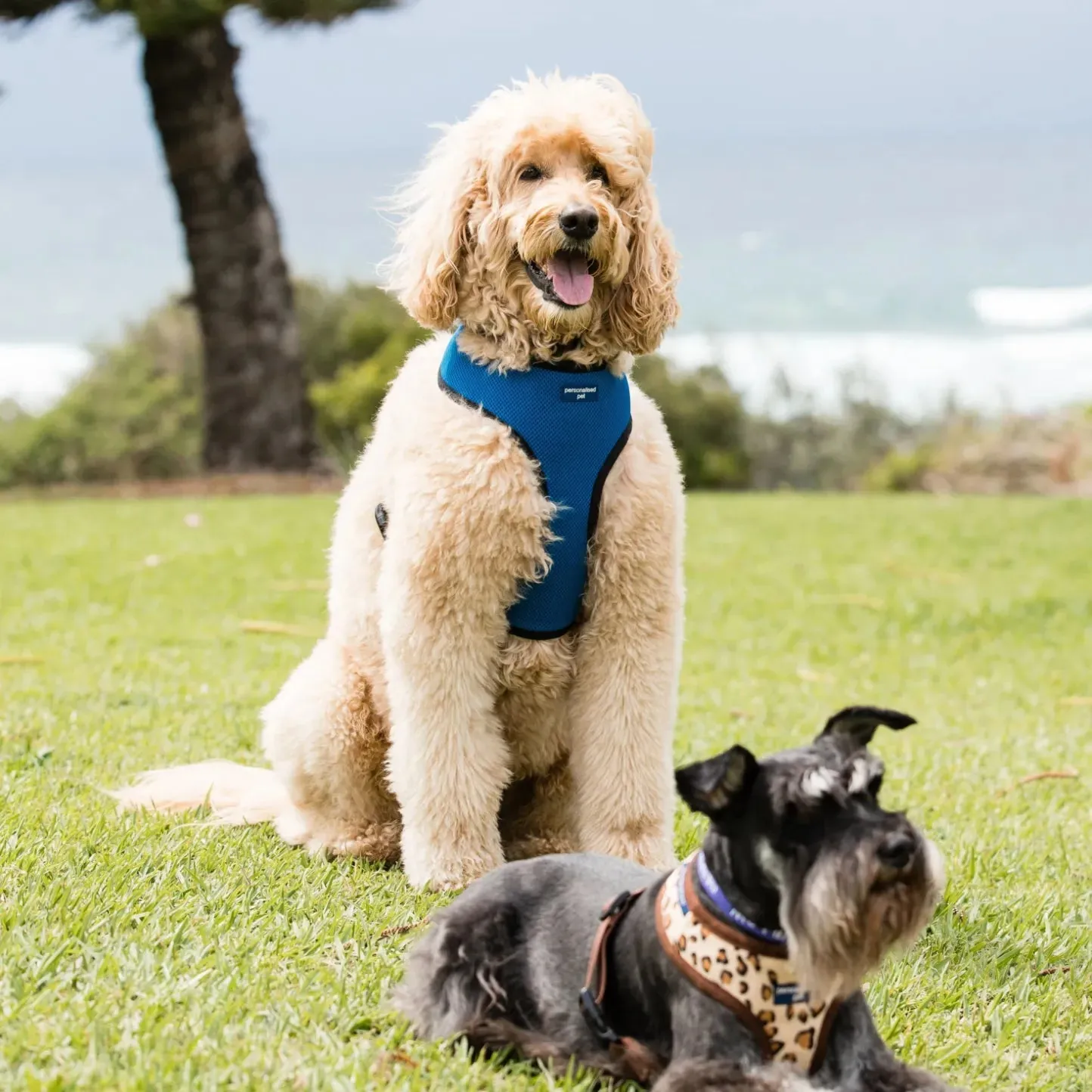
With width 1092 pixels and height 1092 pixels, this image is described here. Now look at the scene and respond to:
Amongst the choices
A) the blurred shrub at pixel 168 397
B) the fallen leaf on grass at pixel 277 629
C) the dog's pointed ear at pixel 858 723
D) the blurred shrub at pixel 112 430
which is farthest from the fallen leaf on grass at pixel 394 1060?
the blurred shrub at pixel 112 430

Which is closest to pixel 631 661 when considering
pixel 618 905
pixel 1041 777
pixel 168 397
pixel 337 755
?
pixel 337 755

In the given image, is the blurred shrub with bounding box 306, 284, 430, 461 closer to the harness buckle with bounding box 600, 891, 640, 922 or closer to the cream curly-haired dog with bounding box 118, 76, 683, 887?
the cream curly-haired dog with bounding box 118, 76, 683, 887

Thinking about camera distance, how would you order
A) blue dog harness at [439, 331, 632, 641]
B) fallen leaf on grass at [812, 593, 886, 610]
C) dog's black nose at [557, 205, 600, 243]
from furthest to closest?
fallen leaf on grass at [812, 593, 886, 610]
blue dog harness at [439, 331, 632, 641]
dog's black nose at [557, 205, 600, 243]

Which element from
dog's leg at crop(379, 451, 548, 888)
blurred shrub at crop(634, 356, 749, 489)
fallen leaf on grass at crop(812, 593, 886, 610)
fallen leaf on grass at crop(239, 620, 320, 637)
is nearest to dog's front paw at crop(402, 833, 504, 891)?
dog's leg at crop(379, 451, 548, 888)

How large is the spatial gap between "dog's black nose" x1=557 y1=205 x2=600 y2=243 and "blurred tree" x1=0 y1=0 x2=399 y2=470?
12.8 m

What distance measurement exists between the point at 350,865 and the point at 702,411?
19.4 meters

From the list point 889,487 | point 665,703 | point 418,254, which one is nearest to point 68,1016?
point 665,703

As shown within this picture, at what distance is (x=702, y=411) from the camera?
908 inches

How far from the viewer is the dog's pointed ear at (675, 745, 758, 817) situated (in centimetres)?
254

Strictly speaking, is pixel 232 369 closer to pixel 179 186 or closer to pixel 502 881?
pixel 179 186

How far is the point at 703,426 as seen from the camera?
23125 millimetres

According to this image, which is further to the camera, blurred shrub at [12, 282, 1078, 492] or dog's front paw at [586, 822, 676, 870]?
blurred shrub at [12, 282, 1078, 492]

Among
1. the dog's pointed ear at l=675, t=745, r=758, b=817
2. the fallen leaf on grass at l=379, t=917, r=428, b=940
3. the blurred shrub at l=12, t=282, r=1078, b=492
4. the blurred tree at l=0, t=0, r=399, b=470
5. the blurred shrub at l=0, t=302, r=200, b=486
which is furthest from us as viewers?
the blurred shrub at l=0, t=302, r=200, b=486

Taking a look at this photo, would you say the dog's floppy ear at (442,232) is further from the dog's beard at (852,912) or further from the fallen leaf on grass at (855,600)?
the fallen leaf on grass at (855,600)
